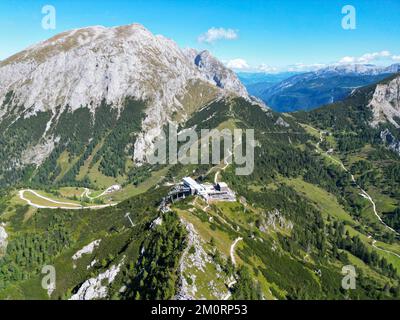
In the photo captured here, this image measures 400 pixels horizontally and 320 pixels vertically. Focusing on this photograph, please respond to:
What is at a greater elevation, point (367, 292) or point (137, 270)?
point (137, 270)

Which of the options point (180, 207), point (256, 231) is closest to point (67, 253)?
point (180, 207)
